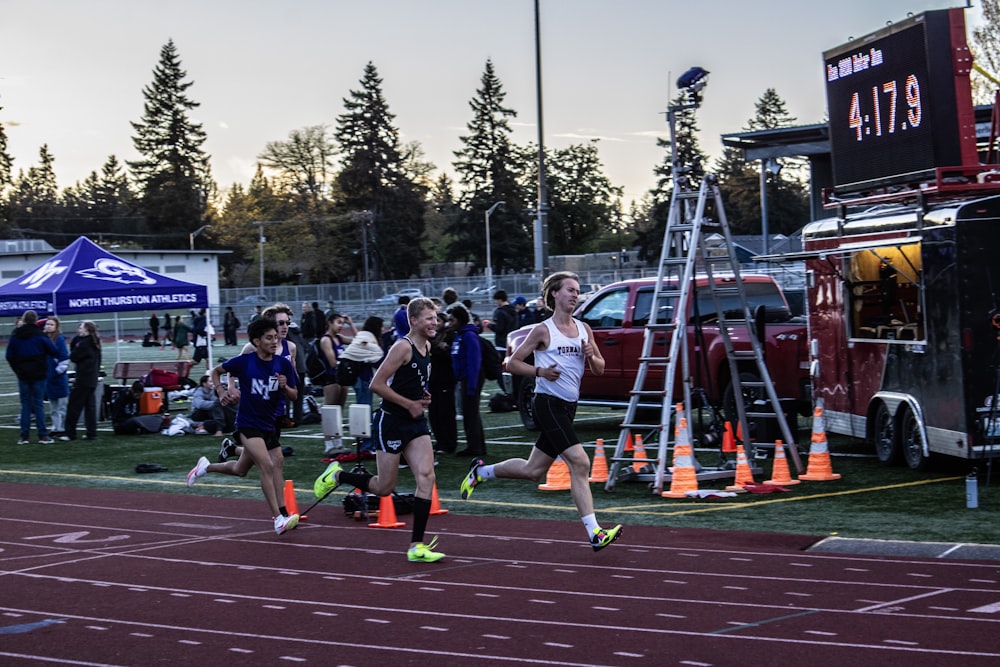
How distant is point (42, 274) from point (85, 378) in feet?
16.1

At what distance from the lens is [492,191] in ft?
357

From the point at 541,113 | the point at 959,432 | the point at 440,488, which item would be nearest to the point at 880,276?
the point at 959,432

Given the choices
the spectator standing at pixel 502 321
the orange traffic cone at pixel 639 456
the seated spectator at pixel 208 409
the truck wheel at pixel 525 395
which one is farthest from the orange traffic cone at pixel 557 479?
the spectator standing at pixel 502 321

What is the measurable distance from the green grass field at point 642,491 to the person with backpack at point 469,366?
1.12 feet

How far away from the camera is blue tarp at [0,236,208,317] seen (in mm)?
23156

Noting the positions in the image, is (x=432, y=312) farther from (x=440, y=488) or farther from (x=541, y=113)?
(x=541, y=113)

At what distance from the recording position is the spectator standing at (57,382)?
67.1ft

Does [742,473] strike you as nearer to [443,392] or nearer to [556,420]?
[556,420]

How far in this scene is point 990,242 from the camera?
1210cm

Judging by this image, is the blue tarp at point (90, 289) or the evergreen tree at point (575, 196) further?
the evergreen tree at point (575, 196)

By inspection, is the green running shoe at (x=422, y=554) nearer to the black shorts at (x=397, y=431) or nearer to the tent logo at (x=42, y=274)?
the black shorts at (x=397, y=431)

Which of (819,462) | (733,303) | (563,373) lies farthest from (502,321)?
(563,373)

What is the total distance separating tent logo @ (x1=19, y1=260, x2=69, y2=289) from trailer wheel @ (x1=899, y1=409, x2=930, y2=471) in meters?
15.9

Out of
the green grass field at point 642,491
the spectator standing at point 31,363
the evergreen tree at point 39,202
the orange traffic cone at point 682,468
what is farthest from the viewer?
the evergreen tree at point 39,202
